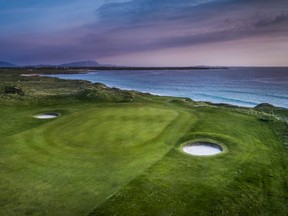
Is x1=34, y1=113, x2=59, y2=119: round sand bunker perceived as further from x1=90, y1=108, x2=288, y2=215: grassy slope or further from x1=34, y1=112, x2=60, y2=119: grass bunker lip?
x1=90, y1=108, x2=288, y2=215: grassy slope

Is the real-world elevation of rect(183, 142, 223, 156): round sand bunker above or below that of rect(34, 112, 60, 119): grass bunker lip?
above

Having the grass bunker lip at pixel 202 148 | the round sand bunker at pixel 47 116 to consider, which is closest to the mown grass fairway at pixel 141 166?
the grass bunker lip at pixel 202 148

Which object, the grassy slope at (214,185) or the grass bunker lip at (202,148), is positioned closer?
the grassy slope at (214,185)

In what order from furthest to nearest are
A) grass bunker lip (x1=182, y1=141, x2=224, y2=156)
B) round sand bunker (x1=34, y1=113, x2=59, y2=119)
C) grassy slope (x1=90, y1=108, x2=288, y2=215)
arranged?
round sand bunker (x1=34, y1=113, x2=59, y2=119)
grass bunker lip (x1=182, y1=141, x2=224, y2=156)
grassy slope (x1=90, y1=108, x2=288, y2=215)

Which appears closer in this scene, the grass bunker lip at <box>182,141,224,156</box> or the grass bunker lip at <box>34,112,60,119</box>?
the grass bunker lip at <box>182,141,224,156</box>

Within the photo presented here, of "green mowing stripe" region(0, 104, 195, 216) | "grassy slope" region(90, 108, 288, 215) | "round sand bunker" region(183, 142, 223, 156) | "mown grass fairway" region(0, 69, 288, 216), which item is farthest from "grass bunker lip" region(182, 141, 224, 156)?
"green mowing stripe" region(0, 104, 195, 216)

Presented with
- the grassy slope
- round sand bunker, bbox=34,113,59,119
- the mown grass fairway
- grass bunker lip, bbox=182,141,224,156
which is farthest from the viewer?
round sand bunker, bbox=34,113,59,119

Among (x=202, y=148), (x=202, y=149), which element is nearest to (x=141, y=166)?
(x=202, y=149)

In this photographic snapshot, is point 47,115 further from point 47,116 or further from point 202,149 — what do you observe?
point 202,149

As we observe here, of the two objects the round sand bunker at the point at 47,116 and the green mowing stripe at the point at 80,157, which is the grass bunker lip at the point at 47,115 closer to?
the round sand bunker at the point at 47,116
